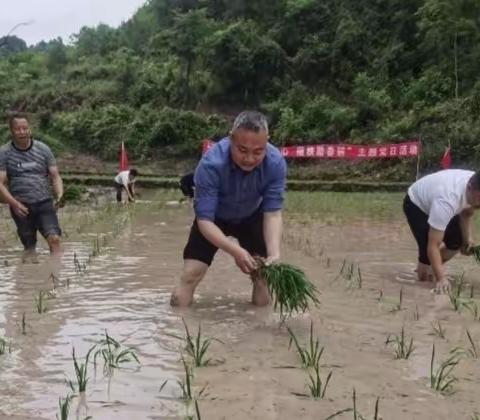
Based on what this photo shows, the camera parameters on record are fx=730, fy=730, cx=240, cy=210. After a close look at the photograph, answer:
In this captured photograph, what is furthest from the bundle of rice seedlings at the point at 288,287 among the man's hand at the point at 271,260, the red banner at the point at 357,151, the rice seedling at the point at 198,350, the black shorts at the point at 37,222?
the red banner at the point at 357,151

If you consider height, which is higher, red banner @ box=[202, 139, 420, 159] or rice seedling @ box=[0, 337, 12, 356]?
red banner @ box=[202, 139, 420, 159]

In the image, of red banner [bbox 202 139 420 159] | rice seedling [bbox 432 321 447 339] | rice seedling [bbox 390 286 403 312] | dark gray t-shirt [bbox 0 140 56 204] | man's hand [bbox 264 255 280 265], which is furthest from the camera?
red banner [bbox 202 139 420 159]

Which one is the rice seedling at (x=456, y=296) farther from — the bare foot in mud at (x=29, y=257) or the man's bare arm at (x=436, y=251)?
the bare foot in mud at (x=29, y=257)

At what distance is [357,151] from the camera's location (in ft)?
77.8

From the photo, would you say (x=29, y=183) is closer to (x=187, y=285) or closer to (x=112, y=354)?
(x=187, y=285)

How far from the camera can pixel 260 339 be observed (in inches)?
138

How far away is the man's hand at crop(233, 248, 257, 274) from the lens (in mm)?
3848

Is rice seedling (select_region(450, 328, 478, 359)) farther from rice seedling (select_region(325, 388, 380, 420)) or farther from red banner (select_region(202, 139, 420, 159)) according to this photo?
red banner (select_region(202, 139, 420, 159))

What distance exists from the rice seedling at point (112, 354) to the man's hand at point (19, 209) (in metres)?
3.38

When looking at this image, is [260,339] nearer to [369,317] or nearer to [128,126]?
[369,317]

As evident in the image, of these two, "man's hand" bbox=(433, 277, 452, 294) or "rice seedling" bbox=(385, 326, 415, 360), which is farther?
"man's hand" bbox=(433, 277, 452, 294)

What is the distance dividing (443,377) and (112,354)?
1.33 meters

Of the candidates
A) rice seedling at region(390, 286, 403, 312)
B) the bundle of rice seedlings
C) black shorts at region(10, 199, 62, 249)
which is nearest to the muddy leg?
the bundle of rice seedlings

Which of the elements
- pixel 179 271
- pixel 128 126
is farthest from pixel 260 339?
pixel 128 126
